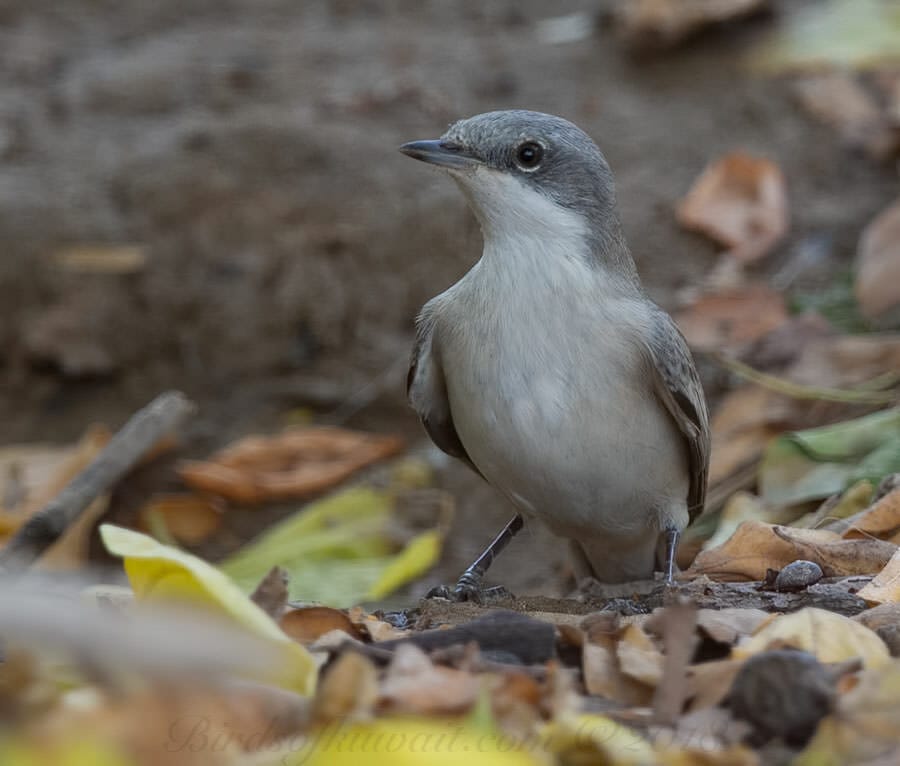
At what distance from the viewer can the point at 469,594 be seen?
5312mm

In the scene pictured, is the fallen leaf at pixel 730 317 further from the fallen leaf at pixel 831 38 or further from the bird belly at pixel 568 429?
the bird belly at pixel 568 429

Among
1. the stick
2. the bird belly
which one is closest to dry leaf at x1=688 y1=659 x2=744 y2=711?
the bird belly

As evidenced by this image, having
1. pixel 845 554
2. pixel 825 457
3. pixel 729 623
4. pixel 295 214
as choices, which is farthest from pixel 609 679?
pixel 295 214

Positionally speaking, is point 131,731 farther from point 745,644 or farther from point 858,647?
point 858,647

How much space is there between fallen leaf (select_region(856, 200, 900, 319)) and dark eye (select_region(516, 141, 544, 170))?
321cm

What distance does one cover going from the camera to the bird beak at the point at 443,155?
5.25 metres

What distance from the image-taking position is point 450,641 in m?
3.53

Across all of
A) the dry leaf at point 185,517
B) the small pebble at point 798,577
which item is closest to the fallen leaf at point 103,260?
the dry leaf at point 185,517

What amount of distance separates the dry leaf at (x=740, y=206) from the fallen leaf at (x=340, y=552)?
2.80 m

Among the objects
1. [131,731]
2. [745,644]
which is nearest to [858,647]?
[745,644]

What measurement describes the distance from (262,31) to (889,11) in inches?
193

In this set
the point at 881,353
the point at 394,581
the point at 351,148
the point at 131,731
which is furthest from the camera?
the point at 351,148

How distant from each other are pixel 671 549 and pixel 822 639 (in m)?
1.98

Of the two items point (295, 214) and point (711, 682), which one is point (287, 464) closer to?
point (295, 214)
